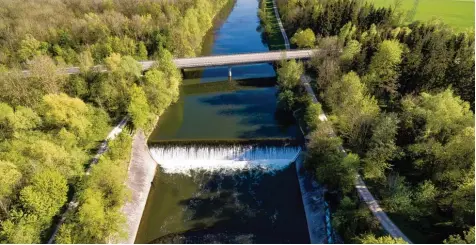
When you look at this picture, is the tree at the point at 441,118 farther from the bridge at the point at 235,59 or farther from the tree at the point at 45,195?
the tree at the point at 45,195

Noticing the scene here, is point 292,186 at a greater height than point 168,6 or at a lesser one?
lesser

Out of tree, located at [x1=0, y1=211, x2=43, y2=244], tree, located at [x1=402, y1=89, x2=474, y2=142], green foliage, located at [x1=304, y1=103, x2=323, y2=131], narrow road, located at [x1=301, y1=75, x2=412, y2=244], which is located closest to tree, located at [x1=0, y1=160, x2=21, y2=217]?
tree, located at [x1=0, y1=211, x2=43, y2=244]

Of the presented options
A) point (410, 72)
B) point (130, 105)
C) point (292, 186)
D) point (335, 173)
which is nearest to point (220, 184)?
point (292, 186)

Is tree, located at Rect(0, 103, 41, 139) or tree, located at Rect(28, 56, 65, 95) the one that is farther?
tree, located at Rect(28, 56, 65, 95)

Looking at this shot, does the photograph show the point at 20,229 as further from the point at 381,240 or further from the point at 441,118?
the point at 441,118

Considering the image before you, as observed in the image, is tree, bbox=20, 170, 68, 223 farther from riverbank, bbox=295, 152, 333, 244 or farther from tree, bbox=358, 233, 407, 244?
tree, bbox=358, 233, 407, 244

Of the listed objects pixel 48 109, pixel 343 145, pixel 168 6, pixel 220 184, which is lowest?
pixel 220 184

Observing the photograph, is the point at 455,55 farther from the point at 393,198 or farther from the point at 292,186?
the point at 292,186

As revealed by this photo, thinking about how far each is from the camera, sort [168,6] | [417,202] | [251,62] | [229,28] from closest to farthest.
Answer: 1. [417,202]
2. [251,62]
3. [168,6]
4. [229,28]
